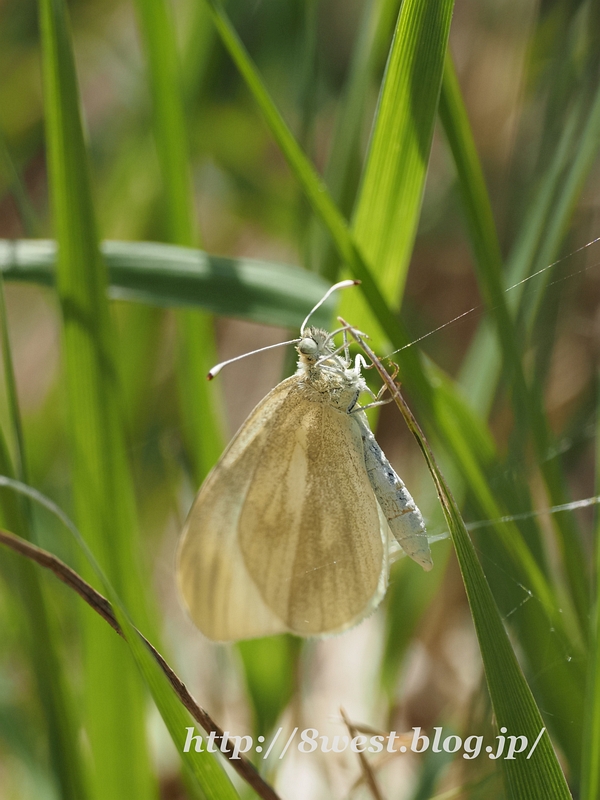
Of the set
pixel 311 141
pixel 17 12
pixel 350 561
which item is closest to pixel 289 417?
pixel 350 561

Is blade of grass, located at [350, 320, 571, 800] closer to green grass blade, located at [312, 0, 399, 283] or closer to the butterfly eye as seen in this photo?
the butterfly eye

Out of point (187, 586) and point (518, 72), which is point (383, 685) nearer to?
point (187, 586)

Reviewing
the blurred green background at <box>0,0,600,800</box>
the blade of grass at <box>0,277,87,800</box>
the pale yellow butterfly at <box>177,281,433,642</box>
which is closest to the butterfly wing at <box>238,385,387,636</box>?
the pale yellow butterfly at <box>177,281,433,642</box>

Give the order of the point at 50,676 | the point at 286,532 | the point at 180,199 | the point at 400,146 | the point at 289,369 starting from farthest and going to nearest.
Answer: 1. the point at 289,369
2. the point at 180,199
3. the point at 286,532
4. the point at 50,676
5. the point at 400,146

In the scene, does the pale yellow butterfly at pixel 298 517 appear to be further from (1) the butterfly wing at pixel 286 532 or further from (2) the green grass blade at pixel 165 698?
(2) the green grass blade at pixel 165 698

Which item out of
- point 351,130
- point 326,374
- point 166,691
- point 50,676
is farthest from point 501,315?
point 50,676

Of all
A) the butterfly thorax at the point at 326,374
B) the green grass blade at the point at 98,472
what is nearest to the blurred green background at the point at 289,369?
the green grass blade at the point at 98,472

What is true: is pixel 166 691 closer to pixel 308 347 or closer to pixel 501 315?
pixel 308 347
